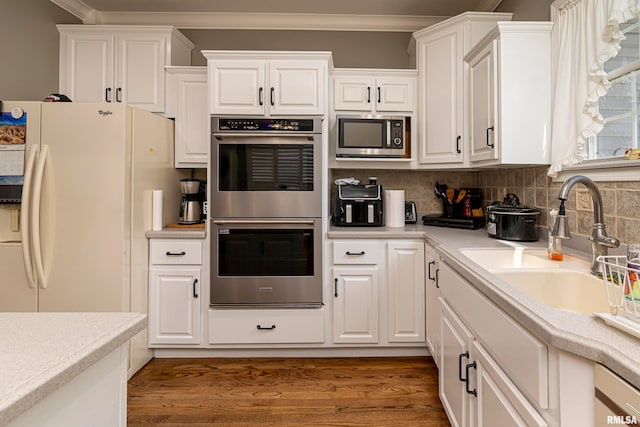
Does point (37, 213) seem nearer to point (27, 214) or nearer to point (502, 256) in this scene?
point (27, 214)

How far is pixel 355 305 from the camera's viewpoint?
250 cm

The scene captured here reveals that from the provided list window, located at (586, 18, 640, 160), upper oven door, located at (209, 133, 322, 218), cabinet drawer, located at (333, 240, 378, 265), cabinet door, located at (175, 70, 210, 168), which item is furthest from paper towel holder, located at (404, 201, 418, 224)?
cabinet door, located at (175, 70, 210, 168)

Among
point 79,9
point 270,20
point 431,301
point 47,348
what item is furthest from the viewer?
point 270,20

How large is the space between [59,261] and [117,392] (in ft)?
5.87

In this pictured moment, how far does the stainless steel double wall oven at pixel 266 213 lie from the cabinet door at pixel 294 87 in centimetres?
11

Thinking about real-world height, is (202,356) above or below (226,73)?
below

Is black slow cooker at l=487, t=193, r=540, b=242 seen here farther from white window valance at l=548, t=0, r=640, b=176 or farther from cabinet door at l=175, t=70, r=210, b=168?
cabinet door at l=175, t=70, r=210, b=168

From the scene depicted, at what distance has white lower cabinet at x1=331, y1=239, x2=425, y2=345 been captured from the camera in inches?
97.7

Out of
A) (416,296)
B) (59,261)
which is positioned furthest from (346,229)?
(59,261)

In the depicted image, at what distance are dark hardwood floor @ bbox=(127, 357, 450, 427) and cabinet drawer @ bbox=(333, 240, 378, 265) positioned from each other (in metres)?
0.71

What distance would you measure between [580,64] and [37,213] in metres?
3.04

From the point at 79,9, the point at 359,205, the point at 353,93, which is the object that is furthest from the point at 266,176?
the point at 79,9

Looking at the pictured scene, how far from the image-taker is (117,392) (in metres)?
0.81

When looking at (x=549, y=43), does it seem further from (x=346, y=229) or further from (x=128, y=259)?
(x=128, y=259)
